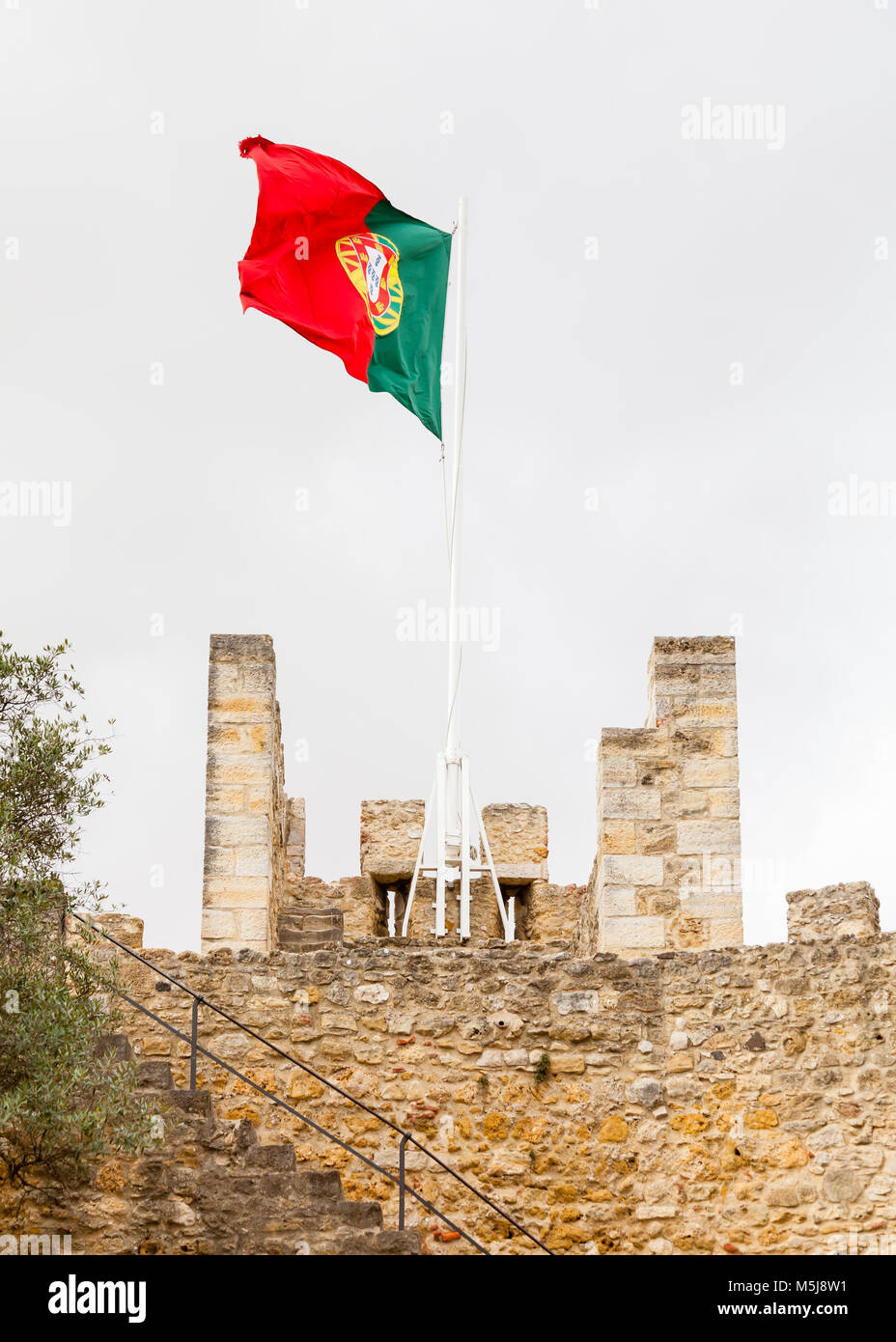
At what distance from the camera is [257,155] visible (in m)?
15.2

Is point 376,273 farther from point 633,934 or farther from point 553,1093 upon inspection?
point 553,1093

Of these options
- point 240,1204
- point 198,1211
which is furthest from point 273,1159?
point 198,1211

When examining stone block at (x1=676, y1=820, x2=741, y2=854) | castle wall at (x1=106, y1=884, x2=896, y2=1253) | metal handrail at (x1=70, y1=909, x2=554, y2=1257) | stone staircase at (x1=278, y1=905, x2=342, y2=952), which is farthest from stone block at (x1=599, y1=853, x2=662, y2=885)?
metal handrail at (x1=70, y1=909, x2=554, y2=1257)

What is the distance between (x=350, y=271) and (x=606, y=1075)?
6.54 m

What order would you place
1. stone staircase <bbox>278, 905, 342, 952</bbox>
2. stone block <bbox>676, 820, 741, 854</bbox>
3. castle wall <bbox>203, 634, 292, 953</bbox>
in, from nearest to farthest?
1. castle wall <bbox>203, 634, 292, 953</bbox>
2. stone block <bbox>676, 820, 741, 854</bbox>
3. stone staircase <bbox>278, 905, 342, 952</bbox>

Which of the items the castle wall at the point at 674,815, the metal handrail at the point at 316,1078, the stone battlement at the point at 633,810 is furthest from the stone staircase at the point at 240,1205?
the castle wall at the point at 674,815

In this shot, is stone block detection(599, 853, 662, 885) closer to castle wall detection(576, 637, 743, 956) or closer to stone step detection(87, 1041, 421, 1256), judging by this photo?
castle wall detection(576, 637, 743, 956)

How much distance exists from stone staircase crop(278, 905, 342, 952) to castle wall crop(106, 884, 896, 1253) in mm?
2020

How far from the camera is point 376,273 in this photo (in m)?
15.4

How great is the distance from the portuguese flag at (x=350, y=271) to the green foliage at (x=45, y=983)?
511cm

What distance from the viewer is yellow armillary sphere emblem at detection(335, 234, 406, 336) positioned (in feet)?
50.2

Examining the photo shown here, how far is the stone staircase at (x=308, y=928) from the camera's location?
1451cm

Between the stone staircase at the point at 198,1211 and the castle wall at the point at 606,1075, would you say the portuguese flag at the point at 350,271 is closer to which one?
the castle wall at the point at 606,1075
